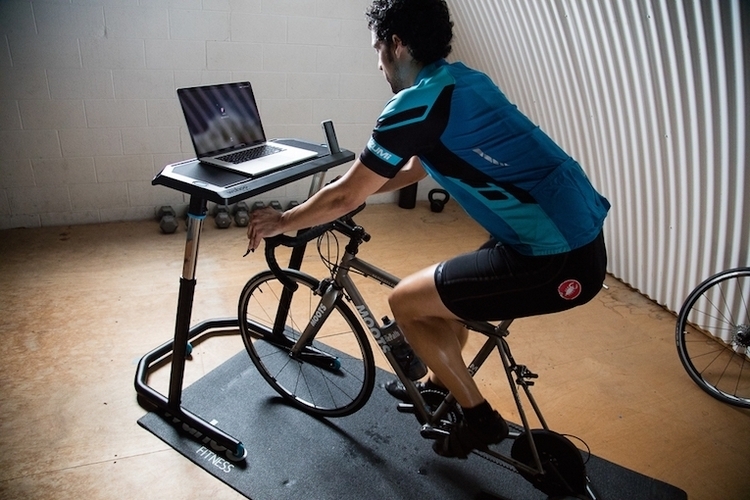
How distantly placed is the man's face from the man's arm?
27 centimetres

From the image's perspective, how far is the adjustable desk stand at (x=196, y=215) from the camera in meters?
1.74

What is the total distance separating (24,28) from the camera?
10.7 feet

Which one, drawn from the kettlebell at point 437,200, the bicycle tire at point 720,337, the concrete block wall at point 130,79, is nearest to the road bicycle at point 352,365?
the bicycle tire at point 720,337

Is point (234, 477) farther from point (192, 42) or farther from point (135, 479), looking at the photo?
point (192, 42)

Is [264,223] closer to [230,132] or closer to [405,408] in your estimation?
[230,132]

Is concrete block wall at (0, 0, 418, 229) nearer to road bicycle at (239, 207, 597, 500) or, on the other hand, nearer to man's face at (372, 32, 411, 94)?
road bicycle at (239, 207, 597, 500)

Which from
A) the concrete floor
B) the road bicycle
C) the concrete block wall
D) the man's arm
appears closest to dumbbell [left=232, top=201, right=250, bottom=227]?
the concrete floor

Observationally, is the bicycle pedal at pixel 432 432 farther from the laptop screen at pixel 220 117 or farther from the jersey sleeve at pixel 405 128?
the laptop screen at pixel 220 117

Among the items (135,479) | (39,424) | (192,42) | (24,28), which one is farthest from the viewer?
(192,42)

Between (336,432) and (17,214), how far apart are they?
2.87m

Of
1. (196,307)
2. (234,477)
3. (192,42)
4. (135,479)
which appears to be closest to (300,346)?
(234,477)

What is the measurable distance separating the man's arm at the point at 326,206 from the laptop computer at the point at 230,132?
0.25 metres

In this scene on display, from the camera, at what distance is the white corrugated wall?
2.35 m

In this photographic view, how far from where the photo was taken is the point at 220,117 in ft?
6.84
